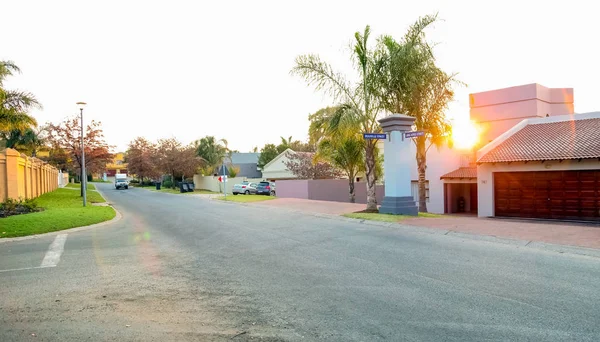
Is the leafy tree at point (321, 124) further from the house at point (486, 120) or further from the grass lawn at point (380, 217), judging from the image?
the house at point (486, 120)

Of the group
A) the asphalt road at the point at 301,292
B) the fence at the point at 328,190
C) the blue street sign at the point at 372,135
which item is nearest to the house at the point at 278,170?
the fence at the point at 328,190

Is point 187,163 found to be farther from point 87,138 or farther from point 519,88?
point 519,88

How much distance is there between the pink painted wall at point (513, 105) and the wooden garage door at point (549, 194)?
10.9m

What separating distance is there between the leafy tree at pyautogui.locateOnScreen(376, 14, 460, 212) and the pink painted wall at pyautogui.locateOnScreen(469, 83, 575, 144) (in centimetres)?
1496

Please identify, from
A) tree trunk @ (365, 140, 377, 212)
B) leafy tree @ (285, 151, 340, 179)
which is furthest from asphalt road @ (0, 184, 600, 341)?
leafy tree @ (285, 151, 340, 179)

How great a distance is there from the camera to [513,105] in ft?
111

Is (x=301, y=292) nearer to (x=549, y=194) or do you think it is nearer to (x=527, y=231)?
(x=527, y=231)

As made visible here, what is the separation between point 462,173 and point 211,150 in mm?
43160

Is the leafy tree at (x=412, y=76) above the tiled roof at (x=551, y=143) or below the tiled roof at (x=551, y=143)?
above

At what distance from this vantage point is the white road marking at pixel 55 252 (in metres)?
9.02

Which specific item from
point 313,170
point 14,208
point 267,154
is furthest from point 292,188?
point 267,154

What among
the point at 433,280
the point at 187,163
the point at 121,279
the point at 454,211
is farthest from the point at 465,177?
the point at 187,163

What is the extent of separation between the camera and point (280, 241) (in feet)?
36.8

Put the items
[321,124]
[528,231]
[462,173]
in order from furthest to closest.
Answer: [462,173] → [321,124] → [528,231]
